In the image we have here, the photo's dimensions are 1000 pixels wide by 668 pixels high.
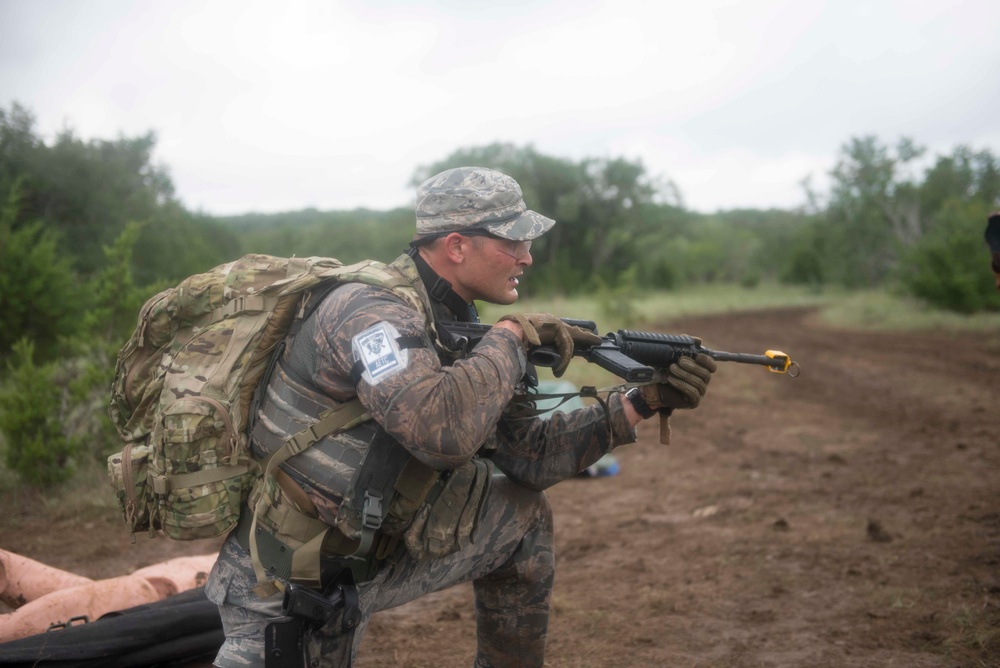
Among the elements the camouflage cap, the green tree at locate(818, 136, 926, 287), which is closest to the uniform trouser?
the camouflage cap

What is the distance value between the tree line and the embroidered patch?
4.37m

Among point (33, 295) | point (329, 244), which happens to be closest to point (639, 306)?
point (329, 244)

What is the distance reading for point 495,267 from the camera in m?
2.64

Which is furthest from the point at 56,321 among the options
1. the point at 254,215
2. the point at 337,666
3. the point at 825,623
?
the point at 254,215

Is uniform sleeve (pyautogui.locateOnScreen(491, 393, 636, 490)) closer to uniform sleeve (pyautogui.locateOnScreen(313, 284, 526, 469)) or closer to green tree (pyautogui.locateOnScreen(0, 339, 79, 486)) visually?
uniform sleeve (pyautogui.locateOnScreen(313, 284, 526, 469))

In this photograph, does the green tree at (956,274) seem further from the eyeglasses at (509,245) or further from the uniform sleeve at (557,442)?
the eyeglasses at (509,245)

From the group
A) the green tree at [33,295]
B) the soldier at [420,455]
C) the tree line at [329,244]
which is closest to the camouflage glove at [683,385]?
the soldier at [420,455]

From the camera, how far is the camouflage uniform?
2.14 meters

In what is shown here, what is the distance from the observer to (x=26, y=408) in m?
5.55

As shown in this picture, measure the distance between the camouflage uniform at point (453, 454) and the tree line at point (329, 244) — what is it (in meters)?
4.09

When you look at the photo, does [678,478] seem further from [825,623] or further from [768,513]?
[825,623]

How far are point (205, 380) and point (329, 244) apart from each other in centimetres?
3252

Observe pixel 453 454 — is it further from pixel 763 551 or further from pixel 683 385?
pixel 763 551

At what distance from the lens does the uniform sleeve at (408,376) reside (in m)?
2.11
